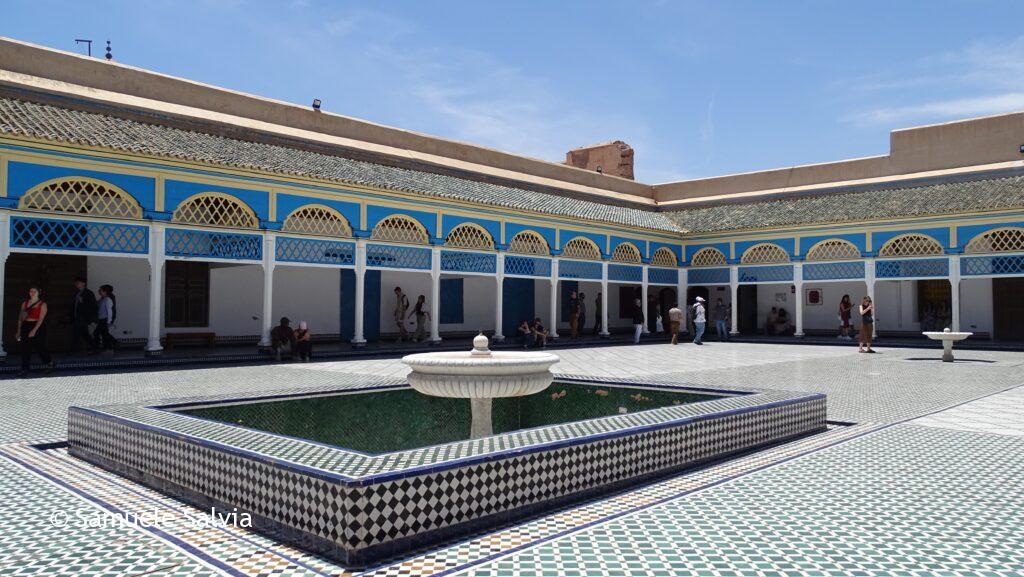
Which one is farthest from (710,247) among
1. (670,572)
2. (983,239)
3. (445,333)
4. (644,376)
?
(670,572)

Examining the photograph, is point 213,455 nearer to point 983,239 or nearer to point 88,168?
point 88,168

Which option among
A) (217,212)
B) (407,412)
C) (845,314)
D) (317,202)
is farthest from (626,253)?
(407,412)

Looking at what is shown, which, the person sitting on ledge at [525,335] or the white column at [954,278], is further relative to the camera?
the white column at [954,278]

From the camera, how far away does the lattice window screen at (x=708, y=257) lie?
2012cm

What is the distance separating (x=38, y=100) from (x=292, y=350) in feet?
19.8

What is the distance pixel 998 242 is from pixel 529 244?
33.8 feet

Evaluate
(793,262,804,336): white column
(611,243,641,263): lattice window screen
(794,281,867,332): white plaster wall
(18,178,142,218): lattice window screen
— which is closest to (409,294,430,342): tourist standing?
(611,243,641,263): lattice window screen

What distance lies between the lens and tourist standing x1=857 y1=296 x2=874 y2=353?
1329 centimetres

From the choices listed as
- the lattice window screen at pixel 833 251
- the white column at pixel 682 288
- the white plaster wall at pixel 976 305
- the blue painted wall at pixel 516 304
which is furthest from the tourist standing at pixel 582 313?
the white plaster wall at pixel 976 305

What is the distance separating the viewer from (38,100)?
469 inches

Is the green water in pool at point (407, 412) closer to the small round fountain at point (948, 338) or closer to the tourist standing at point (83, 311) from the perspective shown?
the tourist standing at point (83, 311)

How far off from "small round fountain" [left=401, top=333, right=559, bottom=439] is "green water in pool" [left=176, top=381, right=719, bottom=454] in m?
0.56

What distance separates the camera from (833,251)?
18.3 metres

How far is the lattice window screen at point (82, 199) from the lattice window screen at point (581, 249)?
9.64 metres
